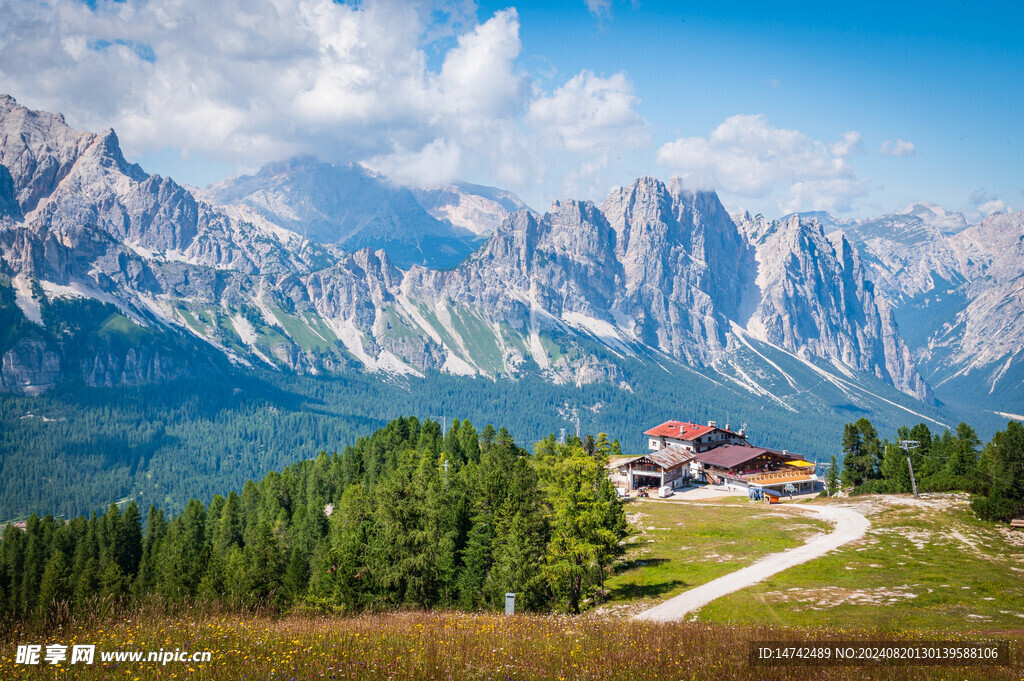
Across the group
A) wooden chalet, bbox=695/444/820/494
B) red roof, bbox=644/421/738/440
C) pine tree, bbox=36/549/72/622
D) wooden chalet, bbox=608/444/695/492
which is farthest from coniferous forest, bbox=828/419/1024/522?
pine tree, bbox=36/549/72/622

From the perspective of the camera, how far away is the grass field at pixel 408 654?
15086mm

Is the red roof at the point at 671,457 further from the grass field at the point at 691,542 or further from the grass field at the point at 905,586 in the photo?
the grass field at the point at 905,586

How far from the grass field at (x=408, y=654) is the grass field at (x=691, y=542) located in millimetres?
30174

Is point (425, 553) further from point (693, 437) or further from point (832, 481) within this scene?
point (832, 481)

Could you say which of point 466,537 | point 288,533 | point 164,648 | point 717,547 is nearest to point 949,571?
point 717,547

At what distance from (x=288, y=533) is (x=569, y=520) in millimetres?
67368

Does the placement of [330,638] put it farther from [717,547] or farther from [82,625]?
[717,547]

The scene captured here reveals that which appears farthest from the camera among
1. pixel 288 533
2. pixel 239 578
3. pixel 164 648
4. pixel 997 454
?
pixel 288 533

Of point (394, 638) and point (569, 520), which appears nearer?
point (394, 638)

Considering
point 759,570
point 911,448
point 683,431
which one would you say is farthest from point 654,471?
point 759,570

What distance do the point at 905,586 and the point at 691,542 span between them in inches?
1000

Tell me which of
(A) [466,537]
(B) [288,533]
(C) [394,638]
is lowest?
(B) [288,533]

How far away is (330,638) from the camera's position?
18438 millimetres

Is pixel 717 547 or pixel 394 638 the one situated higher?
pixel 394 638
